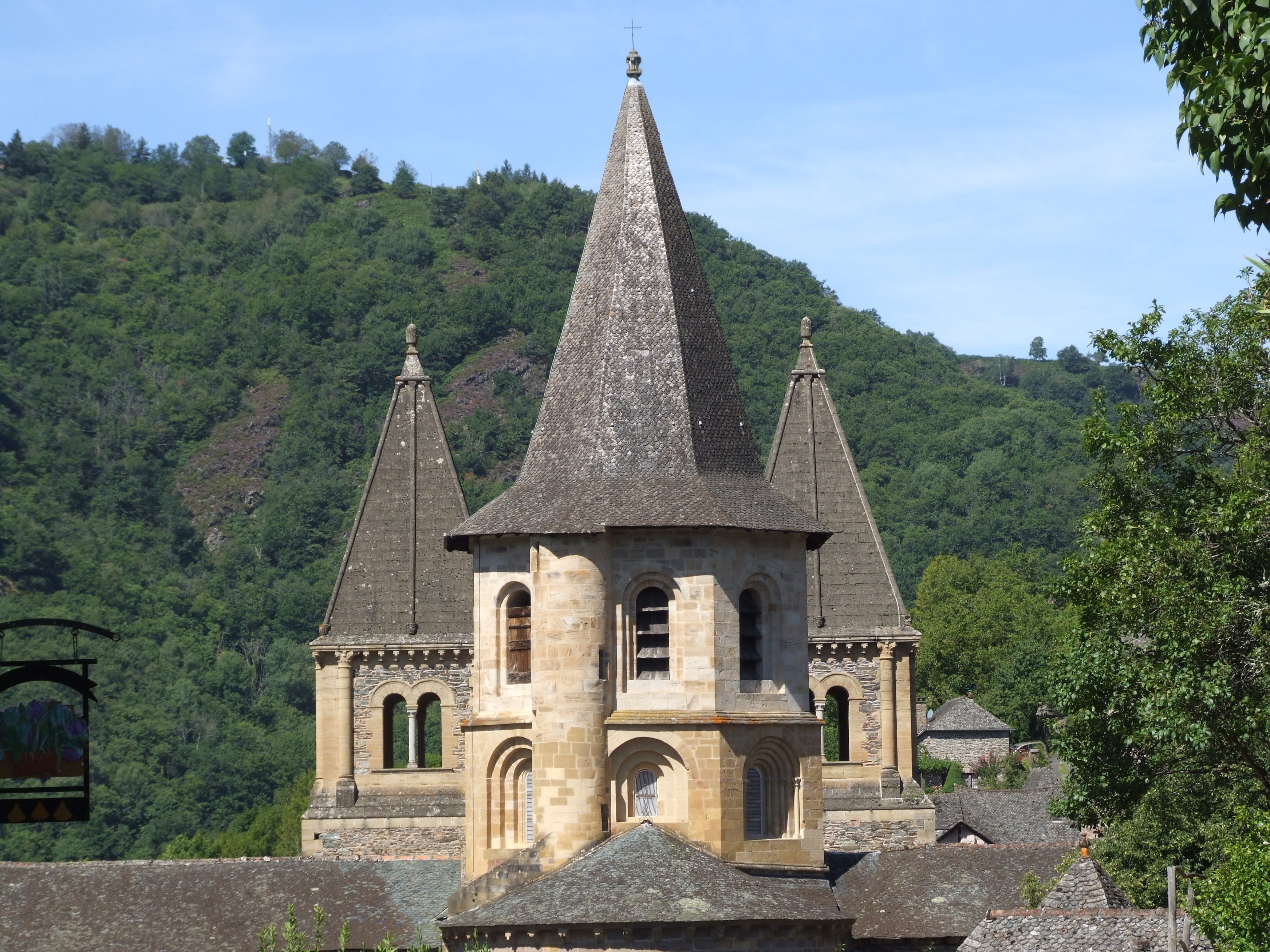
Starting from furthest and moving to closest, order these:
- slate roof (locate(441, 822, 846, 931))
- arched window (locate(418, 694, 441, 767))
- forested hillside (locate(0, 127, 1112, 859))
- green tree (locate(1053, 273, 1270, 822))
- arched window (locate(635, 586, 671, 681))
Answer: forested hillside (locate(0, 127, 1112, 859))
arched window (locate(418, 694, 441, 767))
arched window (locate(635, 586, 671, 681))
slate roof (locate(441, 822, 846, 931))
green tree (locate(1053, 273, 1270, 822))

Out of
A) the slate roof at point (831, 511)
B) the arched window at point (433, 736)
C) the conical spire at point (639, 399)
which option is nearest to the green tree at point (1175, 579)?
the conical spire at point (639, 399)

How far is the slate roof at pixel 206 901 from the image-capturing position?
42594mm

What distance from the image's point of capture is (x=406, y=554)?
52000 mm

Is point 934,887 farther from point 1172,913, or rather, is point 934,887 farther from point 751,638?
point 1172,913

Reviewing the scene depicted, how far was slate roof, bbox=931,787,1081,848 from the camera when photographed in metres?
73.0

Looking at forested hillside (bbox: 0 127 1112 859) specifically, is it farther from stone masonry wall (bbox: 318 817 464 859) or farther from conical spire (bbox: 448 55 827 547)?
conical spire (bbox: 448 55 827 547)

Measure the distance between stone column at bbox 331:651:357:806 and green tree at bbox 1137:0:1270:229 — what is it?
3004 cm

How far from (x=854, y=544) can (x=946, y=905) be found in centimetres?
1021

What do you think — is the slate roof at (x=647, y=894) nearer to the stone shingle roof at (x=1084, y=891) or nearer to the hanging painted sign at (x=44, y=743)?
the stone shingle roof at (x=1084, y=891)

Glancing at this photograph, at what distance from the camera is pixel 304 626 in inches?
4892

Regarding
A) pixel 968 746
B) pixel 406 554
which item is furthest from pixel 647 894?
pixel 968 746

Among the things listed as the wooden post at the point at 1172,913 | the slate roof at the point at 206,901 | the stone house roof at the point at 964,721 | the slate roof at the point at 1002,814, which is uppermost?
the wooden post at the point at 1172,913

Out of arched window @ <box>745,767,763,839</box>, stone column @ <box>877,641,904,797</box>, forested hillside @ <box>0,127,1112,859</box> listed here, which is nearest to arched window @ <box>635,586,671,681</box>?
arched window @ <box>745,767,763,839</box>

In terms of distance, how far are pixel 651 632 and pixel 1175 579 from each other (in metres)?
10.6
